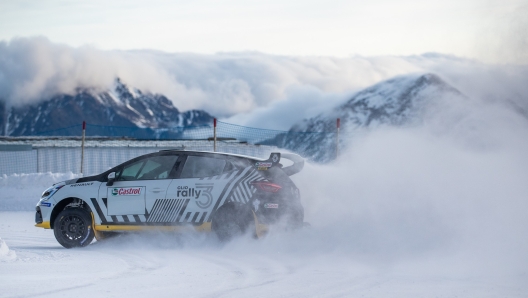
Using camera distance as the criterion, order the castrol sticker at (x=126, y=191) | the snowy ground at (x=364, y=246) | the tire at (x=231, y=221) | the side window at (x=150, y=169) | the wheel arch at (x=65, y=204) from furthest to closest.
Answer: the wheel arch at (x=65, y=204) → the side window at (x=150, y=169) → the castrol sticker at (x=126, y=191) → the tire at (x=231, y=221) → the snowy ground at (x=364, y=246)

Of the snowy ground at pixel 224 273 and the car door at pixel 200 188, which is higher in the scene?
the car door at pixel 200 188

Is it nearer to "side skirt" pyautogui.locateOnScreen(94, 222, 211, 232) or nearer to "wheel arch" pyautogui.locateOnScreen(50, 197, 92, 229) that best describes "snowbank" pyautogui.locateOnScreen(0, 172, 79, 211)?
"wheel arch" pyautogui.locateOnScreen(50, 197, 92, 229)

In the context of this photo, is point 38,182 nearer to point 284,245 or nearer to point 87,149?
point 87,149

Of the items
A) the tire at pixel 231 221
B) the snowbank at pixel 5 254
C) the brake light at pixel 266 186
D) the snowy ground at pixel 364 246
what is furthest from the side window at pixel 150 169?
the snowbank at pixel 5 254

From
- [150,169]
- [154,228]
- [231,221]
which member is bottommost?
[154,228]

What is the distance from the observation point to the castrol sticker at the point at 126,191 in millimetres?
11242

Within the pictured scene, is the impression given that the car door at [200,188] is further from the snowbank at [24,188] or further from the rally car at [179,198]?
the snowbank at [24,188]

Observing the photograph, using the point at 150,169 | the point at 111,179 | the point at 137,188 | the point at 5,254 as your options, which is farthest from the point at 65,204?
the point at 5,254

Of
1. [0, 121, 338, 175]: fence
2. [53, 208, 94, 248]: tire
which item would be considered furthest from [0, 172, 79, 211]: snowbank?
[53, 208, 94, 248]: tire

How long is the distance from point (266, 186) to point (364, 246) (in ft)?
5.63

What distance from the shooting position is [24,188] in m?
22.5

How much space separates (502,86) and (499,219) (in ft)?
568

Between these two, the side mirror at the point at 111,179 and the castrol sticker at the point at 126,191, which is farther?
the side mirror at the point at 111,179

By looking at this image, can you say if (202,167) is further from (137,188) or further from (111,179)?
(111,179)
